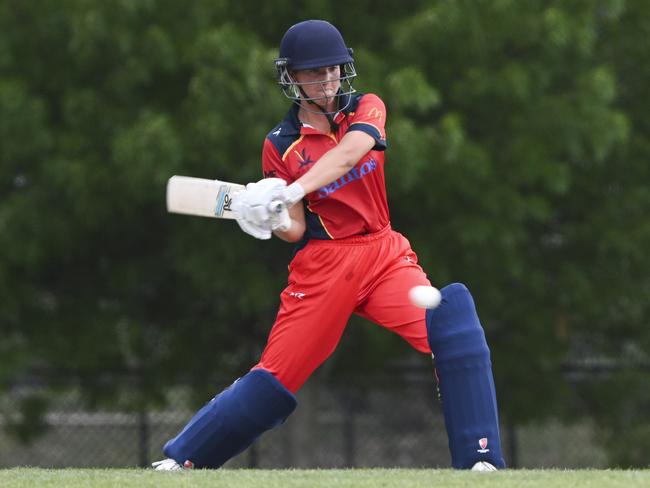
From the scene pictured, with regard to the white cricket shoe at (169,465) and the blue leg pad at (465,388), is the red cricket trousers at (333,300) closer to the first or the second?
the blue leg pad at (465,388)

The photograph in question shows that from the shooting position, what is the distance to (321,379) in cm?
1044

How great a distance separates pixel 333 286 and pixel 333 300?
5cm

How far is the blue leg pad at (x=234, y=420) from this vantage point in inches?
204

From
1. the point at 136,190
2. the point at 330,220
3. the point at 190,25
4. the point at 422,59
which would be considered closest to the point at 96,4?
the point at 190,25

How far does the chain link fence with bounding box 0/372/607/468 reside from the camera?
10625mm

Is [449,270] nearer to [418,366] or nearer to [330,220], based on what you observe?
[418,366]

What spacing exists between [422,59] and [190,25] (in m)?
1.54

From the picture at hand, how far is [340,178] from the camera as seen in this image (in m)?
5.15

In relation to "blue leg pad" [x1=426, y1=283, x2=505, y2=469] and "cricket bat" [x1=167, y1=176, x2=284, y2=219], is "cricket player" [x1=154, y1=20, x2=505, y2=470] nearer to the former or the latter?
"blue leg pad" [x1=426, y1=283, x2=505, y2=469]

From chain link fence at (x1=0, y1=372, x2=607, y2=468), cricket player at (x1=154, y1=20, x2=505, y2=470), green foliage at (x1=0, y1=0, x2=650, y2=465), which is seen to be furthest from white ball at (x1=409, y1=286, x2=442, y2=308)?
chain link fence at (x1=0, y1=372, x2=607, y2=468)

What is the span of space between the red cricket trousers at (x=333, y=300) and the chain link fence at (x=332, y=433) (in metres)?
5.15

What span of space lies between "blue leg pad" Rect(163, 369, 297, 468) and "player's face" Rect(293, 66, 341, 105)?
3.64 feet

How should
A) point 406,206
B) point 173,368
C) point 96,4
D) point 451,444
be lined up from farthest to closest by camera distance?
point 173,368 → point 406,206 → point 96,4 → point 451,444

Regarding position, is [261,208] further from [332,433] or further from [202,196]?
[332,433]
